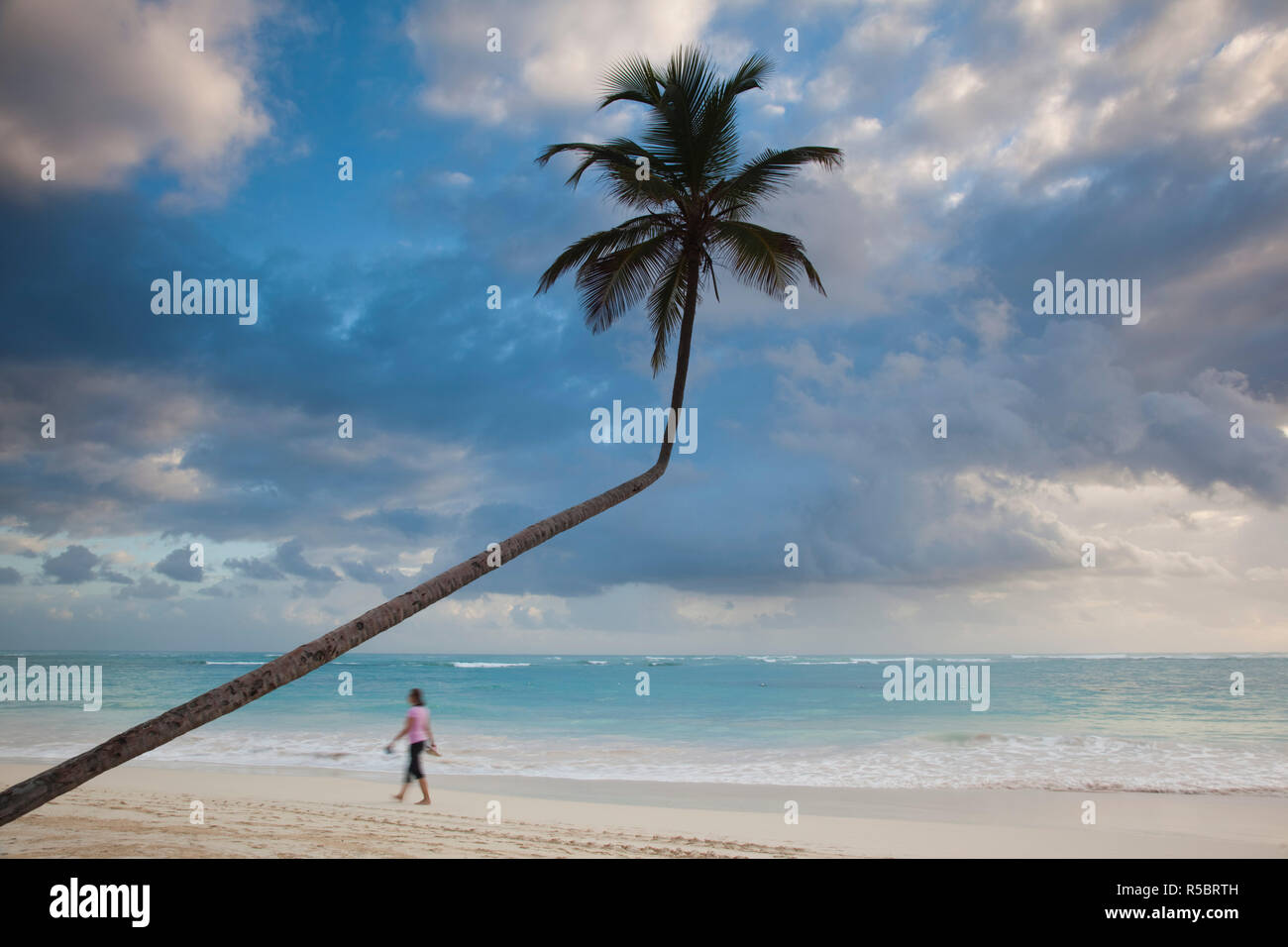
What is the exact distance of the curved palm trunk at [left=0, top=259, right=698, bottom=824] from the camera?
11.3 feet

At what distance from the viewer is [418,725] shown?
9.98m

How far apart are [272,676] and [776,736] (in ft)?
57.0

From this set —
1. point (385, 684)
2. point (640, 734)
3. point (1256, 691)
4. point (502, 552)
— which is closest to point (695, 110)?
point (502, 552)

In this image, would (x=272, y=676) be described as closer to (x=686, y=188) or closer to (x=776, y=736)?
(x=686, y=188)

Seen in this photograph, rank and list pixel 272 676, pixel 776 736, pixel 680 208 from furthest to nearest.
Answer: pixel 776 736 < pixel 680 208 < pixel 272 676

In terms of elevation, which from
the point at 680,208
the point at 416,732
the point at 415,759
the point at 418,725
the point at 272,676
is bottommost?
the point at 415,759

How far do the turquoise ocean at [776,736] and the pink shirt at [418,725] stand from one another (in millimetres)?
4422

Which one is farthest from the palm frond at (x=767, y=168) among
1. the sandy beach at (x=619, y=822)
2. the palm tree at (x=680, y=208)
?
the sandy beach at (x=619, y=822)

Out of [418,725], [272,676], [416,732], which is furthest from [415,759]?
[272,676]

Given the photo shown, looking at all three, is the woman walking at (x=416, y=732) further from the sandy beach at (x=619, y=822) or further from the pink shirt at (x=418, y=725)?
the sandy beach at (x=619, y=822)

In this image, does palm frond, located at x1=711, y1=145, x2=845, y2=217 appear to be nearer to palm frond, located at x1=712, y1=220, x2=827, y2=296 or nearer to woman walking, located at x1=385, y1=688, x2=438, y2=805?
palm frond, located at x1=712, y1=220, x2=827, y2=296

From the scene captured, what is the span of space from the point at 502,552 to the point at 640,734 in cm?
1620

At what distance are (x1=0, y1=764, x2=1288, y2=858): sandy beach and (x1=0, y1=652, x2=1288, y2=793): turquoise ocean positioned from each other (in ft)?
4.59

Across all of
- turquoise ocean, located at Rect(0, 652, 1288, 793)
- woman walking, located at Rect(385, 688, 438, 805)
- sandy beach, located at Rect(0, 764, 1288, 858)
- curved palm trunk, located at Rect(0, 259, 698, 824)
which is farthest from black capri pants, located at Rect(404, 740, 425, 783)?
curved palm trunk, located at Rect(0, 259, 698, 824)
